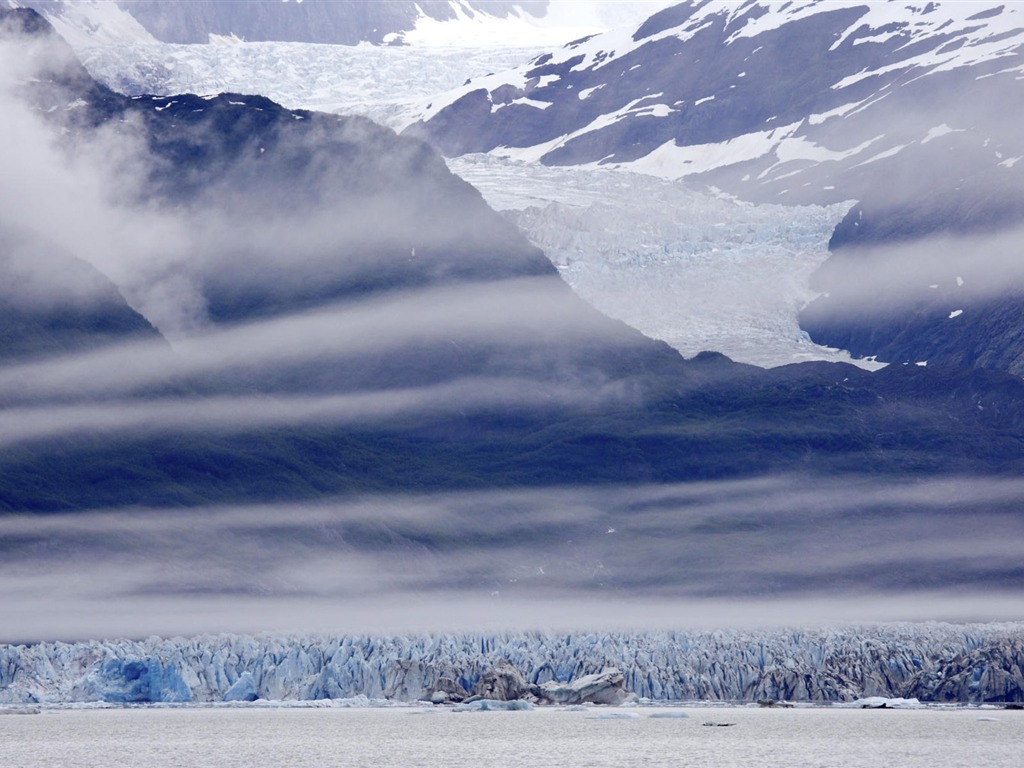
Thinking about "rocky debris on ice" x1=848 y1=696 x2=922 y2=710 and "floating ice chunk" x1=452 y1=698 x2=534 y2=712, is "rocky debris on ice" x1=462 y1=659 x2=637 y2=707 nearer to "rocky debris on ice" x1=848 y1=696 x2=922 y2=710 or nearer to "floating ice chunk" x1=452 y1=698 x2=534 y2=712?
"floating ice chunk" x1=452 y1=698 x2=534 y2=712

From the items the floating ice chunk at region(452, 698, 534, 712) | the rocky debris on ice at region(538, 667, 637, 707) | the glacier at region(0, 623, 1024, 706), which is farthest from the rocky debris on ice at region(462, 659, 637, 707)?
the glacier at region(0, 623, 1024, 706)

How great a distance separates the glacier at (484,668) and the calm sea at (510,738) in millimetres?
2193

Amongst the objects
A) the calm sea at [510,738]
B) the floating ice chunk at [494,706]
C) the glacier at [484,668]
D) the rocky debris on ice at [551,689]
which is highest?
the glacier at [484,668]

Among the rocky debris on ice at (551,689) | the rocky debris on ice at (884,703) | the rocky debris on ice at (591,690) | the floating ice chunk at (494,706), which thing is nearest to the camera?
the floating ice chunk at (494,706)

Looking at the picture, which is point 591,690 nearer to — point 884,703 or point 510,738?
point 510,738

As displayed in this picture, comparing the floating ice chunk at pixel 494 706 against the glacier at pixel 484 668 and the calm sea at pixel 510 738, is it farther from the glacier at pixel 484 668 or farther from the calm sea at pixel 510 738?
the glacier at pixel 484 668

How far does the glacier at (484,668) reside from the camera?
130 m

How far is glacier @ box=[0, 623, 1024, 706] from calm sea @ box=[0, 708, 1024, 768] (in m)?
2.19

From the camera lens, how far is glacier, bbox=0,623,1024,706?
12962 centimetres

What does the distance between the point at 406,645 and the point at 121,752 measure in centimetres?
3947

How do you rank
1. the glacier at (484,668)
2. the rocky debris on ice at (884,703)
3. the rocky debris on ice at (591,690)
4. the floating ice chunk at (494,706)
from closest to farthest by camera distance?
the floating ice chunk at (494,706)
the rocky debris on ice at (591,690)
the glacier at (484,668)
the rocky debris on ice at (884,703)

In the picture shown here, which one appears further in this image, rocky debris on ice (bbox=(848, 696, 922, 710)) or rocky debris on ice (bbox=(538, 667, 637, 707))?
rocky debris on ice (bbox=(848, 696, 922, 710))

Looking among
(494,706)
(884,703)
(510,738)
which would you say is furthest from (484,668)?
(884,703)

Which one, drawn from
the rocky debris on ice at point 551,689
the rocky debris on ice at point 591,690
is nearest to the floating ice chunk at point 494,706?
the rocky debris on ice at point 551,689
